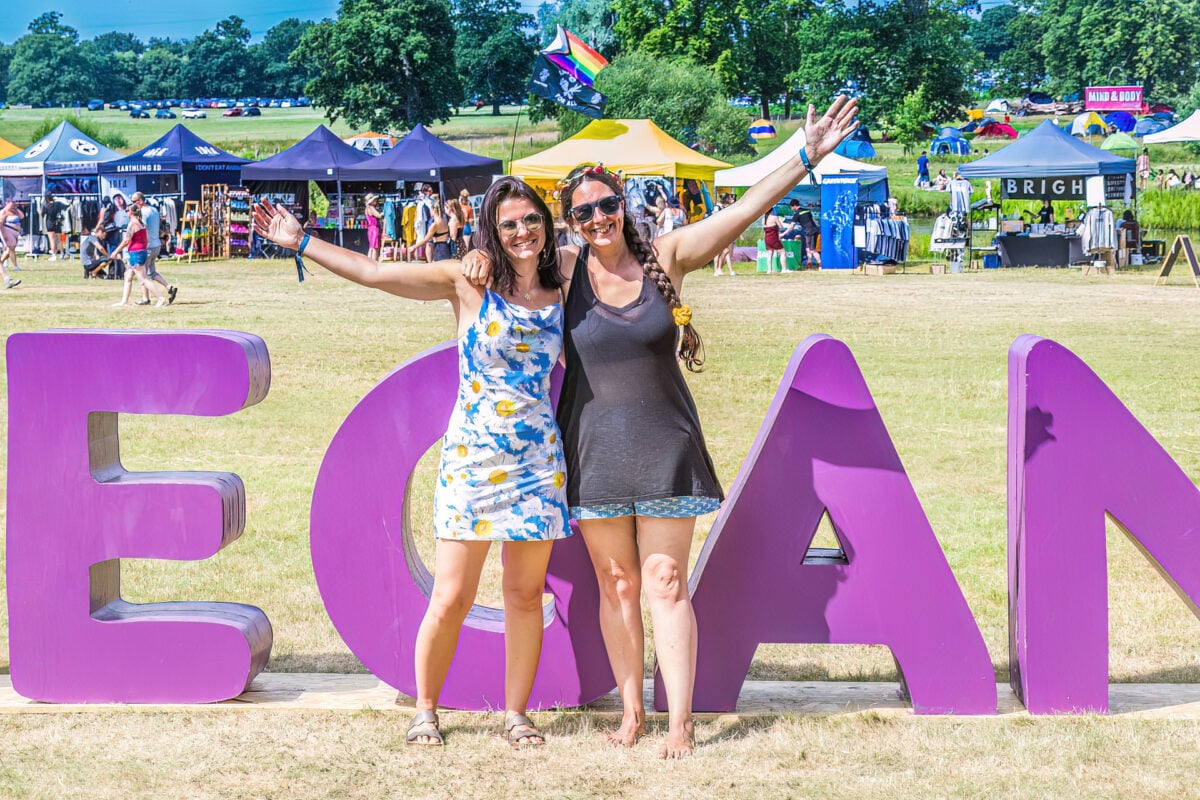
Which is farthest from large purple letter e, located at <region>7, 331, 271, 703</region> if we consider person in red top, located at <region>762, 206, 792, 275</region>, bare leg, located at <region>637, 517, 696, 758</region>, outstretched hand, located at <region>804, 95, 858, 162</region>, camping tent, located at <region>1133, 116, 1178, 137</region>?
camping tent, located at <region>1133, 116, 1178, 137</region>

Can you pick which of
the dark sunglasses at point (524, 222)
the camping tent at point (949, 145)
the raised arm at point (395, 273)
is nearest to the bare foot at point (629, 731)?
the raised arm at point (395, 273)

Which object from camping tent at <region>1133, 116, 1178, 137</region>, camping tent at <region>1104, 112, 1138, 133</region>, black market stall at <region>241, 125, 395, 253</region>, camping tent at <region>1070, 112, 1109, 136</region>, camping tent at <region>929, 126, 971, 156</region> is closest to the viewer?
black market stall at <region>241, 125, 395, 253</region>

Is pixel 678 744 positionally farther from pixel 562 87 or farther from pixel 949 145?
pixel 949 145

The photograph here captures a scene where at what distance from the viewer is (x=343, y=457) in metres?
4.42

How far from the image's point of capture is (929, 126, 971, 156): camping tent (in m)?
66.6

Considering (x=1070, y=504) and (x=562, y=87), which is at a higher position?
(x=562, y=87)

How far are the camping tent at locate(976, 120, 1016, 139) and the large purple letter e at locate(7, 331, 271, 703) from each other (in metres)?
77.6

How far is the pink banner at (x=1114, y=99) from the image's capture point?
80.9 meters

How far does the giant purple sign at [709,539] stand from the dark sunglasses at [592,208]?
73 centimetres

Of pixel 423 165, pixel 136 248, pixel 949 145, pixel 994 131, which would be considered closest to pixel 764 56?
pixel 994 131

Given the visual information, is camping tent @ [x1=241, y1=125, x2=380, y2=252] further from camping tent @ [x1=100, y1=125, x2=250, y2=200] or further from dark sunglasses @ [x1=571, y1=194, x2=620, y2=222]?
dark sunglasses @ [x1=571, y1=194, x2=620, y2=222]

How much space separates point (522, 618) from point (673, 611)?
0.48 m

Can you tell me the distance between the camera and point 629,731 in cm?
410

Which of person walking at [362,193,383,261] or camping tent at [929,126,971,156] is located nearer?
person walking at [362,193,383,261]
